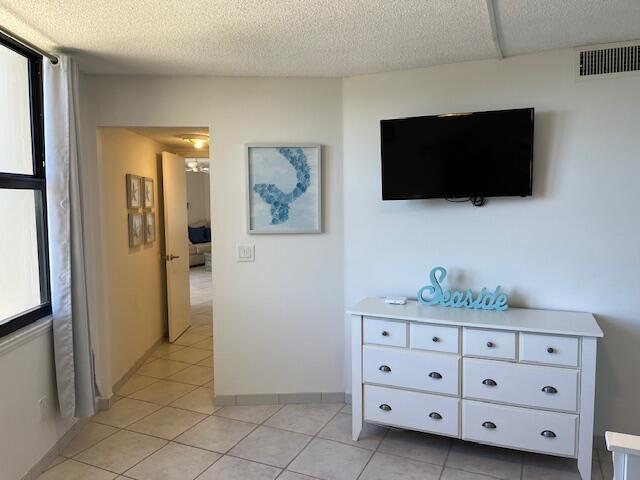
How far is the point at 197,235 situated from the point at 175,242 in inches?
237

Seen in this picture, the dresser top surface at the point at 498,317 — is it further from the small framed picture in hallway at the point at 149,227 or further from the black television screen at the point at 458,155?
the small framed picture in hallway at the point at 149,227

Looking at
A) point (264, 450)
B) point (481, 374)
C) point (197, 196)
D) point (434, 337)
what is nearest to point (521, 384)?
point (481, 374)

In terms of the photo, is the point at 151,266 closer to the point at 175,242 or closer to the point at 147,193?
the point at 175,242

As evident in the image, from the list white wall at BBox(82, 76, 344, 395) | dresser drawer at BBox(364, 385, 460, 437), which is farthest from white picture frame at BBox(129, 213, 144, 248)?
dresser drawer at BBox(364, 385, 460, 437)

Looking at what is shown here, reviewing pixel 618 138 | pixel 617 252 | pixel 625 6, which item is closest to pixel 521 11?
pixel 625 6

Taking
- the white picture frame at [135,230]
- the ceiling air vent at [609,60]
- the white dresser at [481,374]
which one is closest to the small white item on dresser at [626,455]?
the white dresser at [481,374]

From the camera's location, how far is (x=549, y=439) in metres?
2.51

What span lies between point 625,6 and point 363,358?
90.4 inches

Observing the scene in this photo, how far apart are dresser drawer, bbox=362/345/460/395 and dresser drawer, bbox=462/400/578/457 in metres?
0.18

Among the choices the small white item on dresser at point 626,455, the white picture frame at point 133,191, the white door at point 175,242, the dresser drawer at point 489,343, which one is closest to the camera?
the small white item on dresser at point 626,455

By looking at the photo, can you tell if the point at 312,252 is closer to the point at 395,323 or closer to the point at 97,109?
the point at 395,323

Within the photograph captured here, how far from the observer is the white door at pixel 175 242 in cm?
478

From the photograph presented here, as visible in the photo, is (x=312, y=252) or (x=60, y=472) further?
(x=312, y=252)

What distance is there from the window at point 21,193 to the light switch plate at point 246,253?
1.22 metres
